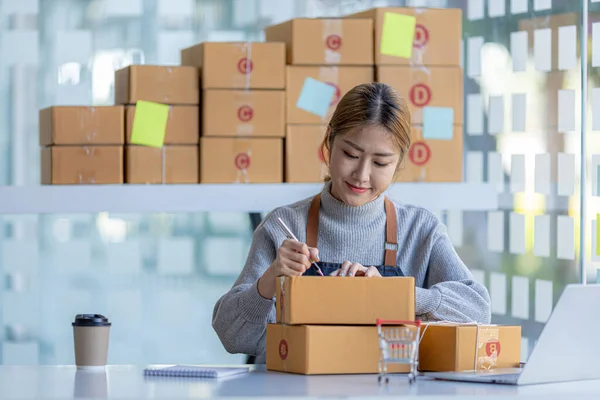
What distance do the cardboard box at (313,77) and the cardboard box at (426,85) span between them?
0.10 m

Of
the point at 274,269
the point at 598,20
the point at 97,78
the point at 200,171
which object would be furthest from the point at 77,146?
the point at 598,20

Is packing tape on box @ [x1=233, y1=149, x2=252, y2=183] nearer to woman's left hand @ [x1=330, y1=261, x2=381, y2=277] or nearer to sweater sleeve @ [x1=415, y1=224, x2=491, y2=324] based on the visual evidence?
sweater sleeve @ [x1=415, y1=224, x2=491, y2=324]

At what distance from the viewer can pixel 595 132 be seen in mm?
3154

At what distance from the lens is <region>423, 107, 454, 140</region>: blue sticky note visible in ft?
9.68

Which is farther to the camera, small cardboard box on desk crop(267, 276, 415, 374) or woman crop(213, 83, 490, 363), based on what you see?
woman crop(213, 83, 490, 363)

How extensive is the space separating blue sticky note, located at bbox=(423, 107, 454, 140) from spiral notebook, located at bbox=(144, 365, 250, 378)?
57.5 inches

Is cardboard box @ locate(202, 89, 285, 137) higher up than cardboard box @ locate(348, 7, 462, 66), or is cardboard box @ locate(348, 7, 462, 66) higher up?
cardboard box @ locate(348, 7, 462, 66)

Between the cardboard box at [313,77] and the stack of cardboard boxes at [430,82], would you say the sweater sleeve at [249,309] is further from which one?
the stack of cardboard boxes at [430,82]

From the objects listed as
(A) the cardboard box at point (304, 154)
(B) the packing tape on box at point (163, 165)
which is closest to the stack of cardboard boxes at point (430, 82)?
(A) the cardboard box at point (304, 154)

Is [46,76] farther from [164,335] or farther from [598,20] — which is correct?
[598,20]

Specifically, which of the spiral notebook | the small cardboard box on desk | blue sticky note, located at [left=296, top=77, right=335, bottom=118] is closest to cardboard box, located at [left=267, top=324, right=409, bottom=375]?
the small cardboard box on desk

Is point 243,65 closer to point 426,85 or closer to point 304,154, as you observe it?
point 304,154

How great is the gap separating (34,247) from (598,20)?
2.10 m

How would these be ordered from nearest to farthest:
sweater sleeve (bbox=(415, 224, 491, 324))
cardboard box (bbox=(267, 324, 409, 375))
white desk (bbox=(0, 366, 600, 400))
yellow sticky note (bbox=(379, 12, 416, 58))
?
white desk (bbox=(0, 366, 600, 400)) → cardboard box (bbox=(267, 324, 409, 375)) → sweater sleeve (bbox=(415, 224, 491, 324)) → yellow sticky note (bbox=(379, 12, 416, 58))
